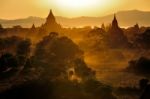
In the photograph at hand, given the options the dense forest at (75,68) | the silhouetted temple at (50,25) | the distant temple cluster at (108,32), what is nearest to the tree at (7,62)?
the dense forest at (75,68)

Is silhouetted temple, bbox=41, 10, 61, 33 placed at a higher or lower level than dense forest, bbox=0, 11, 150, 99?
higher

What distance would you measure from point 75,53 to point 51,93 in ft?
90.5

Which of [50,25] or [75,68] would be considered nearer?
[75,68]

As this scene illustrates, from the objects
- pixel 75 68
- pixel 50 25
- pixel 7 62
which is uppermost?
pixel 50 25

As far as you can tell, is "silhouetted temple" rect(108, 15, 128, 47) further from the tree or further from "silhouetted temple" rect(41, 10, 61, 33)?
the tree

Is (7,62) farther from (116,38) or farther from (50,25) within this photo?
(50,25)

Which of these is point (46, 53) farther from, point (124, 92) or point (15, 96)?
point (15, 96)

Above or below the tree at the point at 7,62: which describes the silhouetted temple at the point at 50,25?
above

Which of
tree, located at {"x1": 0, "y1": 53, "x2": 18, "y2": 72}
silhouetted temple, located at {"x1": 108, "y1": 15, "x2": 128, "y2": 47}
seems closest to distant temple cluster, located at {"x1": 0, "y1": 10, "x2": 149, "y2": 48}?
silhouetted temple, located at {"x1": 108, "y1": 15, "x2": 128, "y2": 47}

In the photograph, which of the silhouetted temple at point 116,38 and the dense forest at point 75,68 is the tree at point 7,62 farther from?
the silhouetted temple at point 116,38

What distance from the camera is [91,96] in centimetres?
3928

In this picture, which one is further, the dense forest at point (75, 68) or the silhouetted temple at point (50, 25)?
the silhouetted temple at point (50, 25)

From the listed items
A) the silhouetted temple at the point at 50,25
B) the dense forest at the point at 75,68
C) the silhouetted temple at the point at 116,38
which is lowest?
the dense forest at the point at 75,68

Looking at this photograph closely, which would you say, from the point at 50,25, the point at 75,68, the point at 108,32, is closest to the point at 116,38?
the point at 108,32
